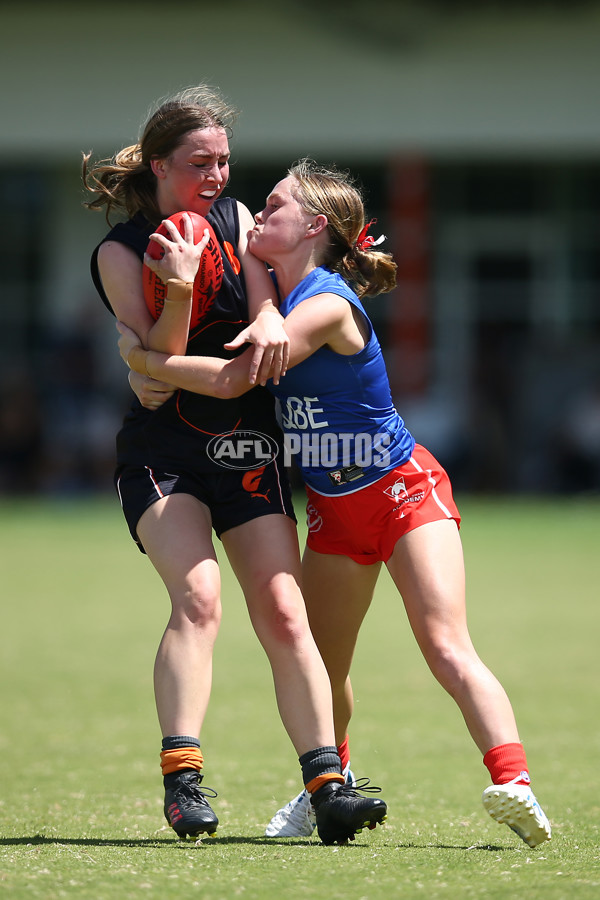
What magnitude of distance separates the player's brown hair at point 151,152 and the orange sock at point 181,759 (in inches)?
69.4

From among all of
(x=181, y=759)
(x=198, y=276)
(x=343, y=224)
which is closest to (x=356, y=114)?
(x=343, y=224)

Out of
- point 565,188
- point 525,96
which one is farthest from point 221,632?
point 565,188

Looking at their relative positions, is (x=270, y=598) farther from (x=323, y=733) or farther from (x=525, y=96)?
(x=525, y=96)

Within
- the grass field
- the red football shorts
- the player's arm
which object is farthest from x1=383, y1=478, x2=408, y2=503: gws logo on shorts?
the grass field

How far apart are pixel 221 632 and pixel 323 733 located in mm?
5640

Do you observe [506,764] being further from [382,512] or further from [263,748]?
[263,748]

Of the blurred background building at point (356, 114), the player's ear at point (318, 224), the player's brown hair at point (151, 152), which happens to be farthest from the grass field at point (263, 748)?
the blurred background building at point (356, 114)

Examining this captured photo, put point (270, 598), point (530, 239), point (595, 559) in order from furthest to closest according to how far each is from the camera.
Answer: point (530, 239) < point (595, 559) < point (270, 598)

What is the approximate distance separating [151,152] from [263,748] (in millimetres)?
2913

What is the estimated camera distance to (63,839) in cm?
406

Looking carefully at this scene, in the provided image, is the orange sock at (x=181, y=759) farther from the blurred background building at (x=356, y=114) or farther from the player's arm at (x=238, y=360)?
the blurred background building at (x=356, y=114)

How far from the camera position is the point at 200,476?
4.32 metres

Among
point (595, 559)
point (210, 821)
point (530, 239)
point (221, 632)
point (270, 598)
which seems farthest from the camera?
point (530, 239)

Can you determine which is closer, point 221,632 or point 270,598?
point 270,598
